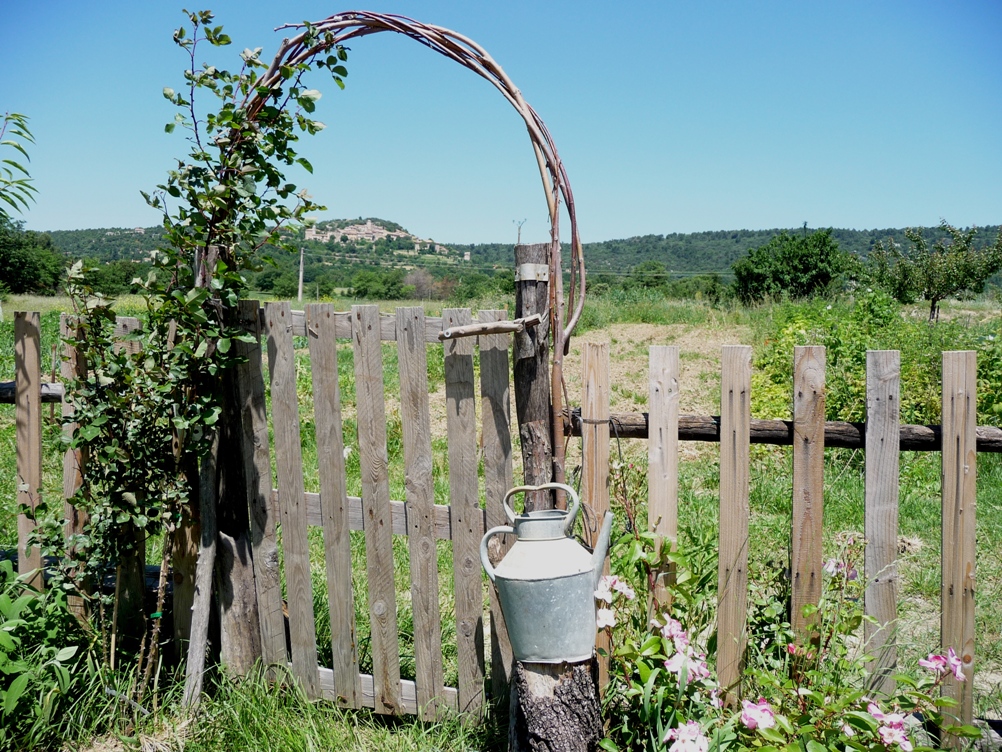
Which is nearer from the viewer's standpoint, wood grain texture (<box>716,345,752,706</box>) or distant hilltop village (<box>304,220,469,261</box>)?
wood grain texture (<box>716,345,752,706</box>)

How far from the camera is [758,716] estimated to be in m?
1.97

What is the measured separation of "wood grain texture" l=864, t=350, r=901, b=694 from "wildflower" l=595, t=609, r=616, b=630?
0.87m

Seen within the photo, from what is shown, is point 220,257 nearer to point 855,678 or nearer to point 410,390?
point 410,390

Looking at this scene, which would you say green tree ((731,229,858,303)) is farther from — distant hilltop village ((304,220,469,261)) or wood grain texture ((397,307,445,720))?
distant hilltop village ((304,220,469,261))

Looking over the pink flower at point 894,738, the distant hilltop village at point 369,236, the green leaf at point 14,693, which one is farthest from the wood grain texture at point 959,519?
the distant hilltop village at point 369,236

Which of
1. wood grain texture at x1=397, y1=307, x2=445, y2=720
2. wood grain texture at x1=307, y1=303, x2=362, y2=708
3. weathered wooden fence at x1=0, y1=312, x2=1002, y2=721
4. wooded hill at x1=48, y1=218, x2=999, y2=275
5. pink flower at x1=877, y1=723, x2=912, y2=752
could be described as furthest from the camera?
wooded hill at x1=48, y1=218, x2=999, y2=275

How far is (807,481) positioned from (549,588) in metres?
1.00

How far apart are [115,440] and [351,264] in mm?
56898

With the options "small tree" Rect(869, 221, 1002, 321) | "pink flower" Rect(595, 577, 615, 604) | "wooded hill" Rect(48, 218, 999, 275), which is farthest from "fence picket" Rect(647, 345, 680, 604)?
"wooded hill" Rect(48, 218, 999, 275)

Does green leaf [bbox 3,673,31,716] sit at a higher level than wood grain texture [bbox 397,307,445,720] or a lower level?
lower

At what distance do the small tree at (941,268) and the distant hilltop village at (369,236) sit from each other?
52730 mm

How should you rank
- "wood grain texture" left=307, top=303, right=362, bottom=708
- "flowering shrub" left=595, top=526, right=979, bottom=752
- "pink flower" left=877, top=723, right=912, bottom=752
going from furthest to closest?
1. "wood grain texture" left=307, top=303, right=362, bottom=708
2. "flowering shrub" left=595, top=526, right=979, bottom=752
3. "pink flower" left=877, top=723, right=912, bottom=752

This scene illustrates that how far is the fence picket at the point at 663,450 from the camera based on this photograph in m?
2.39

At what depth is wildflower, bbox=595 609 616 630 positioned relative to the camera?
2232mm
